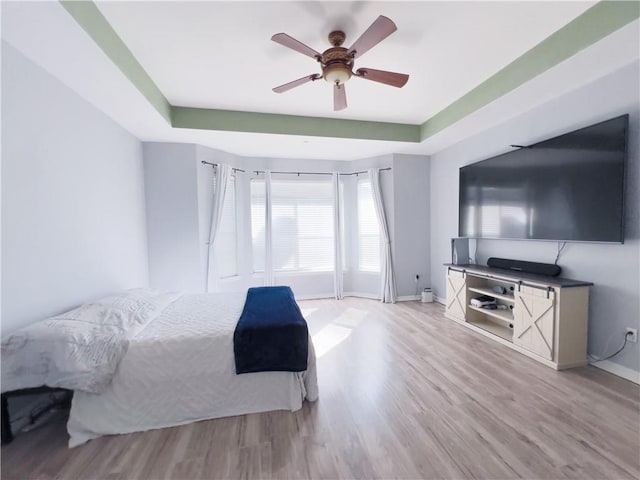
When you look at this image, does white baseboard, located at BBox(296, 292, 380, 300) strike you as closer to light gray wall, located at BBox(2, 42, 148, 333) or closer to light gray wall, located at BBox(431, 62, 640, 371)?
light gray wall, located at BBox(431, 62, 640, 371)

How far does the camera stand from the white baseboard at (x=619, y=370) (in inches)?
84.2

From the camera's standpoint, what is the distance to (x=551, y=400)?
6.39ft

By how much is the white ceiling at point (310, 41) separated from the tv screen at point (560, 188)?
3.07 feet

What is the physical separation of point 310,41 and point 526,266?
309 centimetres

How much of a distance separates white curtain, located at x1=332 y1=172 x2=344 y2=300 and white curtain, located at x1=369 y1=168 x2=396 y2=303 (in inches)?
25.0

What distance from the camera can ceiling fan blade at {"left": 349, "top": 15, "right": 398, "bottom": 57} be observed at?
1619 mm

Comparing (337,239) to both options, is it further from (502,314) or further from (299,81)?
(299,81)

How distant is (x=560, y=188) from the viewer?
253 centimetres

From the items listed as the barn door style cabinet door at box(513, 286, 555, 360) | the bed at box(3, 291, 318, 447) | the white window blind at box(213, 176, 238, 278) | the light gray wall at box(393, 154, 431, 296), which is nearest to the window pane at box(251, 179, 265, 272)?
the white window blind at box(213, 176, 238, 278)

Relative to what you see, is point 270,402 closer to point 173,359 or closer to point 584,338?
point 173,359

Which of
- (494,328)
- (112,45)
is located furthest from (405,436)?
(112,45)

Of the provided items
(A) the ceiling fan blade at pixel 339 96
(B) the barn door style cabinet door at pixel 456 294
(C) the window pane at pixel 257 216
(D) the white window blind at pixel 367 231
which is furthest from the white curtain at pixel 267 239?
(B) the barn door style cabinet door at pixel 456 294

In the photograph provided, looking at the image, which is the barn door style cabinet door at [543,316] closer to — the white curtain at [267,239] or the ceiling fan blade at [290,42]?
the ceiling fan blade at [290,42]

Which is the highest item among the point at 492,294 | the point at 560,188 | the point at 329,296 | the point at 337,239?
the point at 560,188
